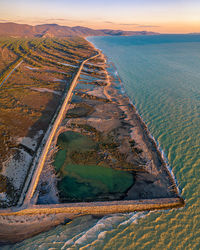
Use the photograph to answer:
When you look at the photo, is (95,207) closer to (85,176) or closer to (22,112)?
(85,176)

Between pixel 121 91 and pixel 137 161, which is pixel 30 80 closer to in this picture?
pixel 121 91

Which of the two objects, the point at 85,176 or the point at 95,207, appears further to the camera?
the point at 85,176

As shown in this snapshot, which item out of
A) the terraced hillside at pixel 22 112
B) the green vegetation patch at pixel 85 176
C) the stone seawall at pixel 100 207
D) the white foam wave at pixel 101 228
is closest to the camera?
the white foam wave at pixel 101 228

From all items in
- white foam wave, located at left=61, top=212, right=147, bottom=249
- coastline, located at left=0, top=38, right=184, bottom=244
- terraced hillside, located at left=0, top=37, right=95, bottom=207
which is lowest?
white foam wave, located at left=61, top=212, right=147, bottom=249

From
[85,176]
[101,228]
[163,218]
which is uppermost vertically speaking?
[85,176]

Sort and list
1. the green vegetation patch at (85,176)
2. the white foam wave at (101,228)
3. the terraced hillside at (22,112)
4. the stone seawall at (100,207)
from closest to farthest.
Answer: the white foam wave at (101,228), the stone seawall at (100,207), the green vegetation patch at (85,176), the terraced hillside at (22,112)

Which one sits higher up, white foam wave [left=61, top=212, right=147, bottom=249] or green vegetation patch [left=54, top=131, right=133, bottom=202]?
green vegetation patch [left=54, top=131, right=133, bottom=202]

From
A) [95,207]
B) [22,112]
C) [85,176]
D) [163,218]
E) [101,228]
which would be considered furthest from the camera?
[22,112]

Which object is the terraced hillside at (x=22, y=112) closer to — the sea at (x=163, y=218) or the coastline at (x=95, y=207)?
the coastline at (x=95, y=207)

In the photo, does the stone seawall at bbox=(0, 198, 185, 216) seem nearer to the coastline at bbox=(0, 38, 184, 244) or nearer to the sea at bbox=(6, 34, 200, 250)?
the coastline at bbox=(0, 38, 184, 244)

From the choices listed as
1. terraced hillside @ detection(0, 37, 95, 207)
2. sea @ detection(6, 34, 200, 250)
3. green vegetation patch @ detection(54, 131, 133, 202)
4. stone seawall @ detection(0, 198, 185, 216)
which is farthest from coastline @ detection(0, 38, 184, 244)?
terraced hillside @ detection(0, 37, 95, 207)

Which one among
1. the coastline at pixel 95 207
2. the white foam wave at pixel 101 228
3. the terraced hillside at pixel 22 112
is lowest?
the white foam wave at pixel 101 228

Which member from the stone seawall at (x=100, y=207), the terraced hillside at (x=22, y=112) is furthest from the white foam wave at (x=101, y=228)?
the terraced hillside at (x=22, y=112)

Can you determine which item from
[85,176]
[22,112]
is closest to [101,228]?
[85,176]
